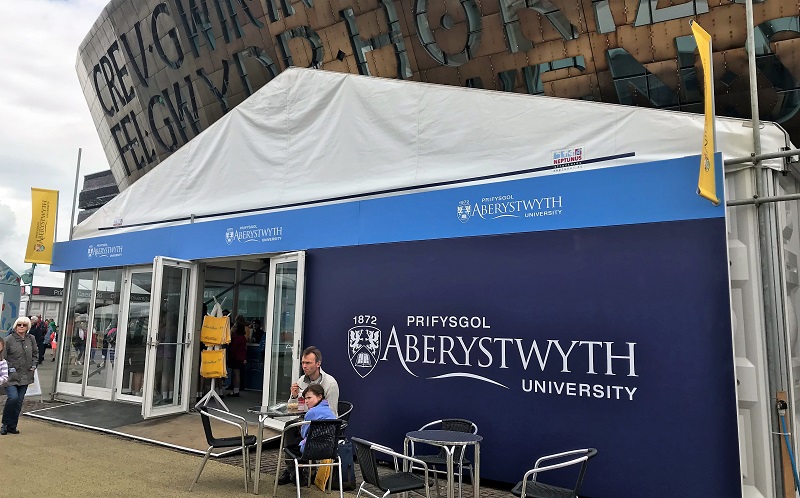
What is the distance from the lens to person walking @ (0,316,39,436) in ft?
23.4

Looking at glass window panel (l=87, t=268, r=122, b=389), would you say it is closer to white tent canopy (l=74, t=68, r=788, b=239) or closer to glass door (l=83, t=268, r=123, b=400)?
glass door (l=83, t=268, r=123, b=400)

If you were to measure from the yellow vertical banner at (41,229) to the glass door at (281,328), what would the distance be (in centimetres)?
587

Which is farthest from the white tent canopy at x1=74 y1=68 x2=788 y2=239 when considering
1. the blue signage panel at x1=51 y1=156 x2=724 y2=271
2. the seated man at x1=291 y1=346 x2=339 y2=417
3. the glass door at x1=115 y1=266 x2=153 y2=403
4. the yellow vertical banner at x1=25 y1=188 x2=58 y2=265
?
the seated man at x1=291 y1=346 x2=339 y2=417

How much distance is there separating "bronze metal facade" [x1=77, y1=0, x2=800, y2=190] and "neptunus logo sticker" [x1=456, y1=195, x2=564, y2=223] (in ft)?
3.00

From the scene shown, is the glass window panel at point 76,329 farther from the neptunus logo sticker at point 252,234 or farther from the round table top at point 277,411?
the round table top at point 277,411

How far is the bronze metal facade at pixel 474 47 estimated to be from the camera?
21.1 ft

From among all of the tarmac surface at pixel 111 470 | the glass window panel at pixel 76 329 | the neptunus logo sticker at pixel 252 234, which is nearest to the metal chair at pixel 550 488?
the tarmac surface at pixel 111 470

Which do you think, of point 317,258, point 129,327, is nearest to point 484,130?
point 317,258

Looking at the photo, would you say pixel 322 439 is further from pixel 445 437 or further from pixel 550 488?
pixel 550 488

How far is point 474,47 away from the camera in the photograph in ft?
25.8

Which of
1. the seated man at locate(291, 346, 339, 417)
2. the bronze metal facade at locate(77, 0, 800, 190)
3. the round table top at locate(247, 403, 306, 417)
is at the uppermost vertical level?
the bronze metal facade at locate(77, 0, 800, 190)

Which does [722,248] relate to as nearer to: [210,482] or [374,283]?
[374,283]

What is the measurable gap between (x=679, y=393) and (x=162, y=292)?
6753mm

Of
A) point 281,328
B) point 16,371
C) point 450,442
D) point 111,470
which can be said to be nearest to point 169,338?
point 16,371
